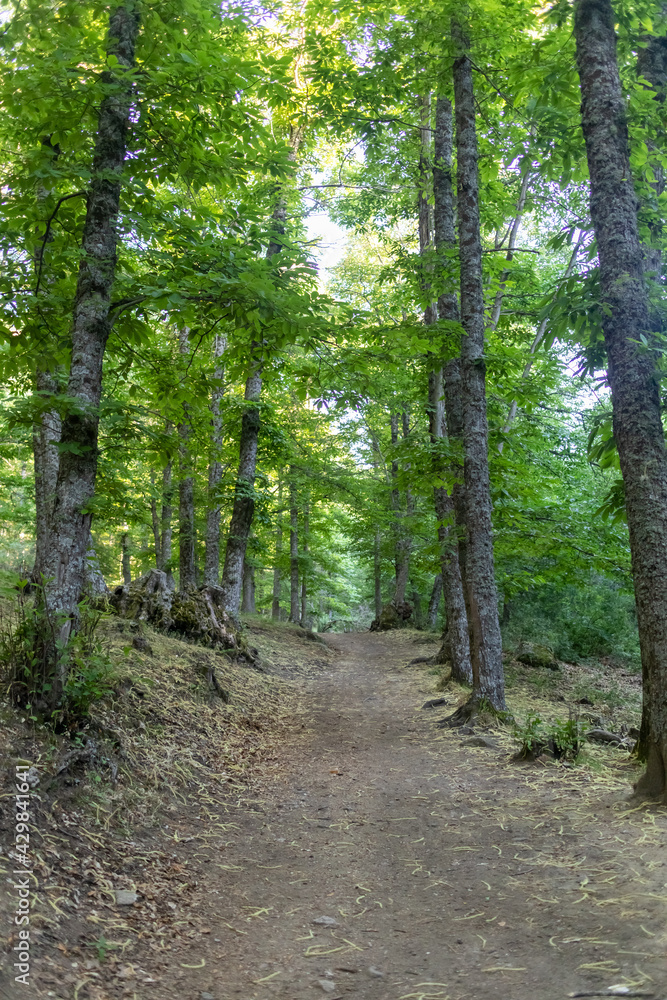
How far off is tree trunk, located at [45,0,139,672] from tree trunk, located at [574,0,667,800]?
3.95m

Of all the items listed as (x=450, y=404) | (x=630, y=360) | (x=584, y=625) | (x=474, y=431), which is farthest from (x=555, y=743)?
(x=584, y=625)

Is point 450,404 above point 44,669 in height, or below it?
above

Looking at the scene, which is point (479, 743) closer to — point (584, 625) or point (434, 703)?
point (434, 703)

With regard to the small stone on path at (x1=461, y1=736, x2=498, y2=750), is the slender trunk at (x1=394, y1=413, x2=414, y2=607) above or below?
above

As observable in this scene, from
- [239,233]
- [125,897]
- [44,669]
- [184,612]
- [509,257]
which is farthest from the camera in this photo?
[509,257]

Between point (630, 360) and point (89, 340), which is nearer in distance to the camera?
point (630, 360)

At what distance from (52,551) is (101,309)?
2087mm

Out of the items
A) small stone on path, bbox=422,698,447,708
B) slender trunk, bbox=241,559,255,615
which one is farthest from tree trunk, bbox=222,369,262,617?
slender trunk, bbox=241,559,255,615

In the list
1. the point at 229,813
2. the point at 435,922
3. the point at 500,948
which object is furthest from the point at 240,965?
the point at 229,813

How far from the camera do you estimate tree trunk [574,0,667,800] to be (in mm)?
4715

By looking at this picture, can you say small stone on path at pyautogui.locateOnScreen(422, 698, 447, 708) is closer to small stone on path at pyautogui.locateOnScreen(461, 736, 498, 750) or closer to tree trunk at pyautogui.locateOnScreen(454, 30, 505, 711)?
tree trunk at pyautogui.locateOnScreen(454, 30, 505, 711)

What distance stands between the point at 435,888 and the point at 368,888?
436mm

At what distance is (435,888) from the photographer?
3.93m

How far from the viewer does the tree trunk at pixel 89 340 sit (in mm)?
4867
